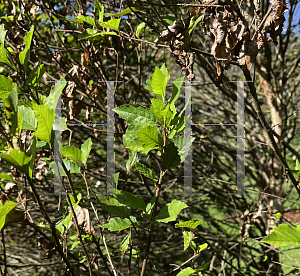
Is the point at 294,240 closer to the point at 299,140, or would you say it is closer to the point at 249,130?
the point at 249,130

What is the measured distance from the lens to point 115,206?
77 centimetres

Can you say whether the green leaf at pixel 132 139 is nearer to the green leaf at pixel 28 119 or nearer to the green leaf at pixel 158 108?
the green leaf at pixel 158 108

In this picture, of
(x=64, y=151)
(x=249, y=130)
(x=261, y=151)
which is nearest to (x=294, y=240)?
(x=64, y=151)

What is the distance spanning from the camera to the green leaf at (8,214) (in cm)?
62

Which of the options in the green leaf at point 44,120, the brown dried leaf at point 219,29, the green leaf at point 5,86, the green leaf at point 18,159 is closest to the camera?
the green leaf at point 18,159

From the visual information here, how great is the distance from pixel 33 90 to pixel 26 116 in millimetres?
197

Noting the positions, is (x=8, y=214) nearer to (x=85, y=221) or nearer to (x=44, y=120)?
(x=44, y=120)

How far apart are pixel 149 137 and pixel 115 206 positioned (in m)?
0.19

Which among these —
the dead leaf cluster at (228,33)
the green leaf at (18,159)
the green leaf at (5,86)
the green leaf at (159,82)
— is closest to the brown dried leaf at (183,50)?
the dead leaf cluster at (228,33)

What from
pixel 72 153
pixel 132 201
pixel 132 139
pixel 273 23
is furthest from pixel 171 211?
pixel 273 23

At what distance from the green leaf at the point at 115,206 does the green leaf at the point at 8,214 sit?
0.59 feet

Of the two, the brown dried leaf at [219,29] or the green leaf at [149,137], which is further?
the brown dried leaf at [219,29]

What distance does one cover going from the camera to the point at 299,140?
5449 millimetres

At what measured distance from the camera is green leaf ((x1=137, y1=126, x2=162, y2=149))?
2.39ft
